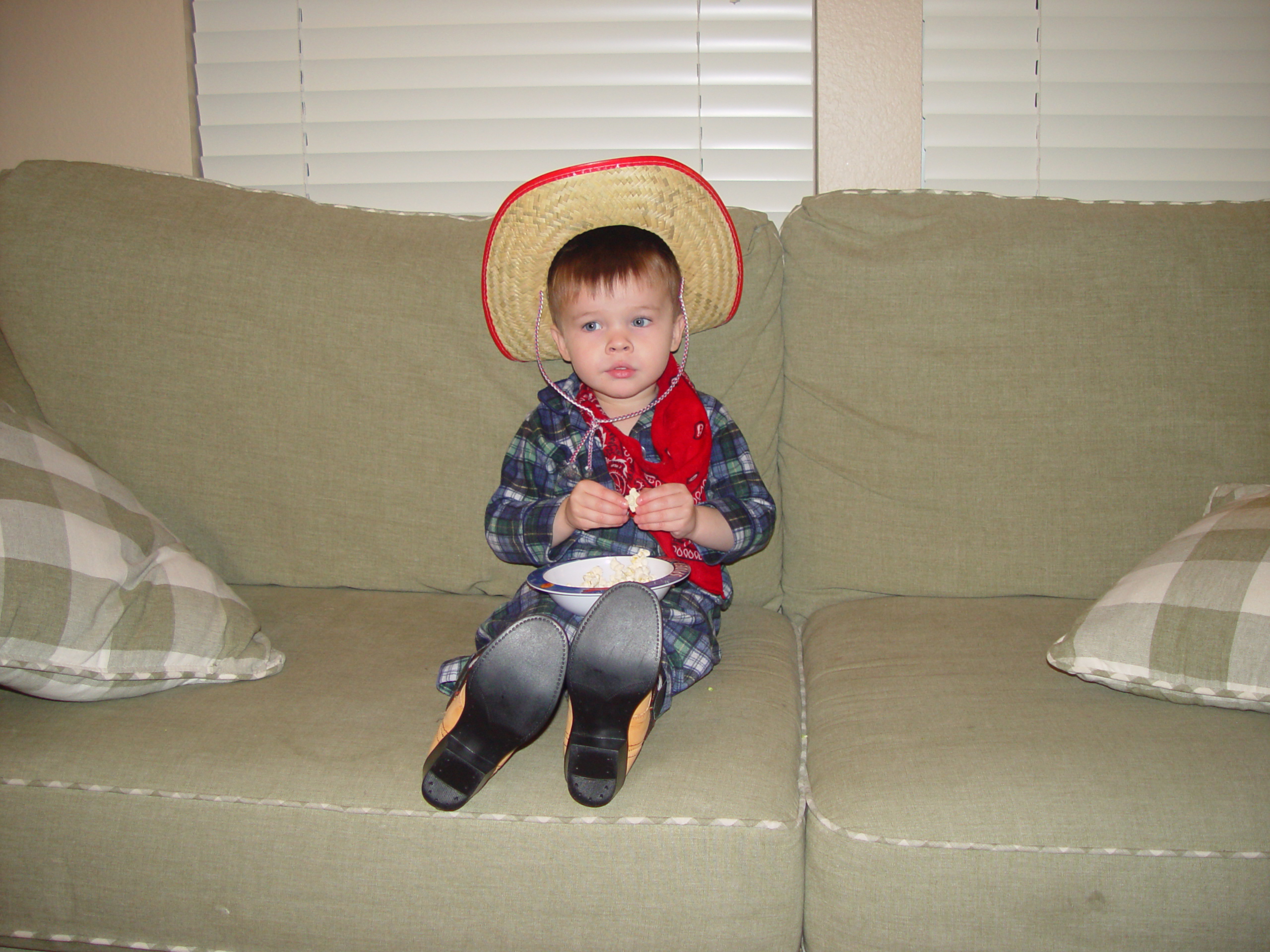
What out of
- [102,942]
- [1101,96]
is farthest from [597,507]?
[1101,96]

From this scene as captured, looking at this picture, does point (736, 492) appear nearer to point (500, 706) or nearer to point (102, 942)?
point (500, 706)

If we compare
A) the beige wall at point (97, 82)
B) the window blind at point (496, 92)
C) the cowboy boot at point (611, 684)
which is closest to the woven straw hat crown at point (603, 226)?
the cowboy boot at point (611, 684)

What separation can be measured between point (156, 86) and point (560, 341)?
4.98 feet

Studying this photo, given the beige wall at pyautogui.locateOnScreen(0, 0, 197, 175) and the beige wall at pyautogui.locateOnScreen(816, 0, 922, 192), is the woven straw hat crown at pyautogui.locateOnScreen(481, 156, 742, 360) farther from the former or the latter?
the beige wall at pyautogui.locateOnScreen(0, 0, 197, 175)

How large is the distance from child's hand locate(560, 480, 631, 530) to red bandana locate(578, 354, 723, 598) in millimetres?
136

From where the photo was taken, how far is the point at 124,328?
146 cm

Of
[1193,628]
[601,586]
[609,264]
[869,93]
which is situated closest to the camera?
[1193,628]

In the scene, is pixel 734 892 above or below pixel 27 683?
below

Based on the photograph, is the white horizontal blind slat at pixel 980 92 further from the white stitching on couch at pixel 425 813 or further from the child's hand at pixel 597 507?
the white stitching on couch at pixel 425 813

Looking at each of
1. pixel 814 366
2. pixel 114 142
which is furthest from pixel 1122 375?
pixel 114 142

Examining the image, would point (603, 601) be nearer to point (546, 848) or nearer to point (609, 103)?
point (546, 848)

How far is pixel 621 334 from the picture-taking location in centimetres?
128

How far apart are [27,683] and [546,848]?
26.6 inches

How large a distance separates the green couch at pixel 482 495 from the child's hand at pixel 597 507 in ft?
0.89
